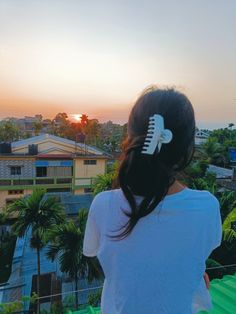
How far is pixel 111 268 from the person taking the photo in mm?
713

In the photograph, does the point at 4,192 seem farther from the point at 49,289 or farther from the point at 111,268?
the point at 111,268

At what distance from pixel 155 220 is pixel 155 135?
0.21m

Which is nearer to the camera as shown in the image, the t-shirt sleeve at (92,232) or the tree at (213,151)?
the t-shirt sleeve at (92,232)

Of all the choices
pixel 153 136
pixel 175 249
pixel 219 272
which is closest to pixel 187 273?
pixel 175 249

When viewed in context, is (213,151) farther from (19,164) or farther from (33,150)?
(19,164)

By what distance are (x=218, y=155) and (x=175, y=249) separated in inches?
885

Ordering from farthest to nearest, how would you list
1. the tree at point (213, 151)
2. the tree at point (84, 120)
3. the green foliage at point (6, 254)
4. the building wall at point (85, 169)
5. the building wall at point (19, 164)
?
the tree at point (84, 120) → the tree at point (213, 151) → the building wall at point (85, 169) → the building wall at point (19, 164) → the green foliage at point (6, 254)

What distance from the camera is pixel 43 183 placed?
1390 cm

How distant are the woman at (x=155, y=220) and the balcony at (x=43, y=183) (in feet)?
44.4

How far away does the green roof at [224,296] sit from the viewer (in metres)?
2.23

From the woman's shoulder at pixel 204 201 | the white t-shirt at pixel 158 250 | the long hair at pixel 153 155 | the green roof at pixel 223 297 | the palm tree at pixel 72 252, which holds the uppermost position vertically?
the long hair at pixel 153 155

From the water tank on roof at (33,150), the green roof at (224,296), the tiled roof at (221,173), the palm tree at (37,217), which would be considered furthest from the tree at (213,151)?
the green roof at (224,296)

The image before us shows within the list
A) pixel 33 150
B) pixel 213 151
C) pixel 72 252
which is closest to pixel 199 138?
pixel 213 151

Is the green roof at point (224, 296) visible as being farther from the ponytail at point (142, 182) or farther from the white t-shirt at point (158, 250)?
the ponytail at point (142, 182)
